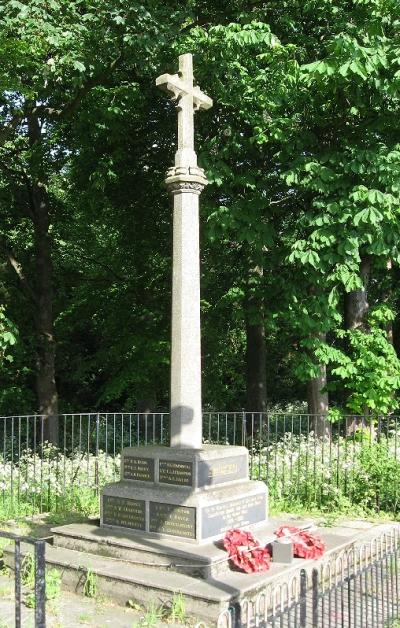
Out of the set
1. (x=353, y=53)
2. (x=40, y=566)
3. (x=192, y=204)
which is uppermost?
(x=353, y=53)

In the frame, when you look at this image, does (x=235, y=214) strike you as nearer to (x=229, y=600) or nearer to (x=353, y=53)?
(x=353, y=53)

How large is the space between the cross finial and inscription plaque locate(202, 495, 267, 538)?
3.99m

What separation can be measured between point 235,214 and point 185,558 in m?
6.77

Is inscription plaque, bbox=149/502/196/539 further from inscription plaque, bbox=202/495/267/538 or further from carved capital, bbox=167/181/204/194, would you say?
carved capital, bbox=167/181/204/194

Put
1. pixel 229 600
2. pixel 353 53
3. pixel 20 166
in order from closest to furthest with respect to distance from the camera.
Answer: pixel 229 600 < pixel 353 53 < pixel 20 166

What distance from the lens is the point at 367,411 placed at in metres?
13.7

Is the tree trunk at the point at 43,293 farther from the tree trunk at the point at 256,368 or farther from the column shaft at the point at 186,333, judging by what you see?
the column shaft at the point at 186,333

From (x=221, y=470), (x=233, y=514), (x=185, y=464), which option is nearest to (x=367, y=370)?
(x=221, y=470)

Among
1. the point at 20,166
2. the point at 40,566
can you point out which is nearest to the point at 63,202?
the point at 20,166

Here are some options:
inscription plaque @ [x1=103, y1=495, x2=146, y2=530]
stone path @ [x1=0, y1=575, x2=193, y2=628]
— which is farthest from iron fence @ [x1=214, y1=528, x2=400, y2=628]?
inscription plaque @ [x1=103, y1=495, x2=146, y2=530]

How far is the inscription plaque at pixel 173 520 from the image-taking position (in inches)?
269

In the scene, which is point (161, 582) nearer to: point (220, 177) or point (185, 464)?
point (185, 464)

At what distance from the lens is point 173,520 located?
7.00 meters

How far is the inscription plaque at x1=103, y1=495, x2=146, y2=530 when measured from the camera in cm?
732
